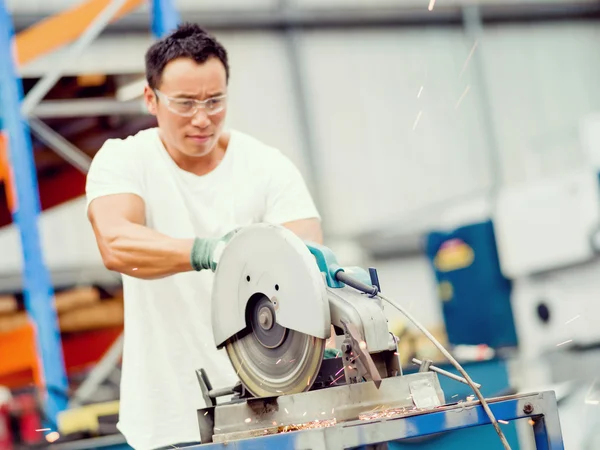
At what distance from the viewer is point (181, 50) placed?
6.41ft

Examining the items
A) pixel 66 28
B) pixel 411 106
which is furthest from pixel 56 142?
pixel 411 106

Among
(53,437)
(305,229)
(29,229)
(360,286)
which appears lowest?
(53,437)

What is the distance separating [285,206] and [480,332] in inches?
111

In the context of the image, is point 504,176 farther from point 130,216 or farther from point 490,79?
point 130,216

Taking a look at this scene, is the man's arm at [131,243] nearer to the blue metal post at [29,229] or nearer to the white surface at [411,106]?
the blue metal post at [29,229]

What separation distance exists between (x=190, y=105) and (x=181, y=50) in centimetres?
11

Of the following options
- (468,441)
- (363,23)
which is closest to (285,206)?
(468,441)

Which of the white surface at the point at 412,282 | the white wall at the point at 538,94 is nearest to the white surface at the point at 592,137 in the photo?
the white surface at the point at 412,282

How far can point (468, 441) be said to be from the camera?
303cm

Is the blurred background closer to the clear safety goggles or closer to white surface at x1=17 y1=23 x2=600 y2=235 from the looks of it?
white surface at x1=17 y1=23 x2=600 y2=235

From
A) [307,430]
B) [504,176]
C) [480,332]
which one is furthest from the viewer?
[504,176]

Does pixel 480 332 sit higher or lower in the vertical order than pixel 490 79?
lower

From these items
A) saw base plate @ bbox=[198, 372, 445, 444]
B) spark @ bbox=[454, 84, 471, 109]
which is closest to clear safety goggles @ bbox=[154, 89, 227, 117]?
saw base plate @ bbox=[198, 372, 445, 444]

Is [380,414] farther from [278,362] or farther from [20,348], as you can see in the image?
[20,348]
